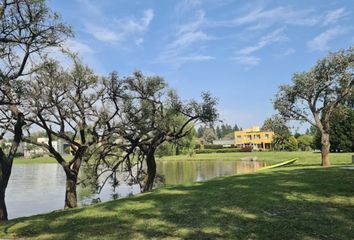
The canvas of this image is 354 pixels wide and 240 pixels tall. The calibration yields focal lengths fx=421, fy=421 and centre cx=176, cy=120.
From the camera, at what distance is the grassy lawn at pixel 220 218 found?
6.78 meters

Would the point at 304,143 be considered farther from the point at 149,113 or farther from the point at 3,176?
the point at 3,176

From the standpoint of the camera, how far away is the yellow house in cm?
10681

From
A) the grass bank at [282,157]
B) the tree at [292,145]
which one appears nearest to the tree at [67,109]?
the grass bank at [282,157]

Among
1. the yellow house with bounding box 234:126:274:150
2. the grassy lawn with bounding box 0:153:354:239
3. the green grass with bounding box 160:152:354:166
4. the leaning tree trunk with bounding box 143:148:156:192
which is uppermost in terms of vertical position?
the yellow house with bounding box 234:126:274:150

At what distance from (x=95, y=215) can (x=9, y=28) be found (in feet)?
15.4

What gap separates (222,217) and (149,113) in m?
11.0

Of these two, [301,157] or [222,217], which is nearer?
[222,217]

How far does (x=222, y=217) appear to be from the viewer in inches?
313

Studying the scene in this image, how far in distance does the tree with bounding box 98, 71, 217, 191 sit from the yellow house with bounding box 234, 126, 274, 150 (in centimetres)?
8671

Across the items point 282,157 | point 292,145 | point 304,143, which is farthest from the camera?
point 304,143

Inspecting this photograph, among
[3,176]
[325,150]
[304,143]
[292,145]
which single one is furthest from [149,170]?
[304,143]

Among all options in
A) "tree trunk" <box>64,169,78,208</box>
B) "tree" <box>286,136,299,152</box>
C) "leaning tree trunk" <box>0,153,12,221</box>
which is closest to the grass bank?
"tree" <box>286,136,299,152</box>

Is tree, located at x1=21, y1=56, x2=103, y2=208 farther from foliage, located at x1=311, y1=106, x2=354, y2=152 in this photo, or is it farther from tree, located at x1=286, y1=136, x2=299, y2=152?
tree, located at x1=286, y1=136, x2=299, y2=152

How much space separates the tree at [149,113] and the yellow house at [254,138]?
86.7m
